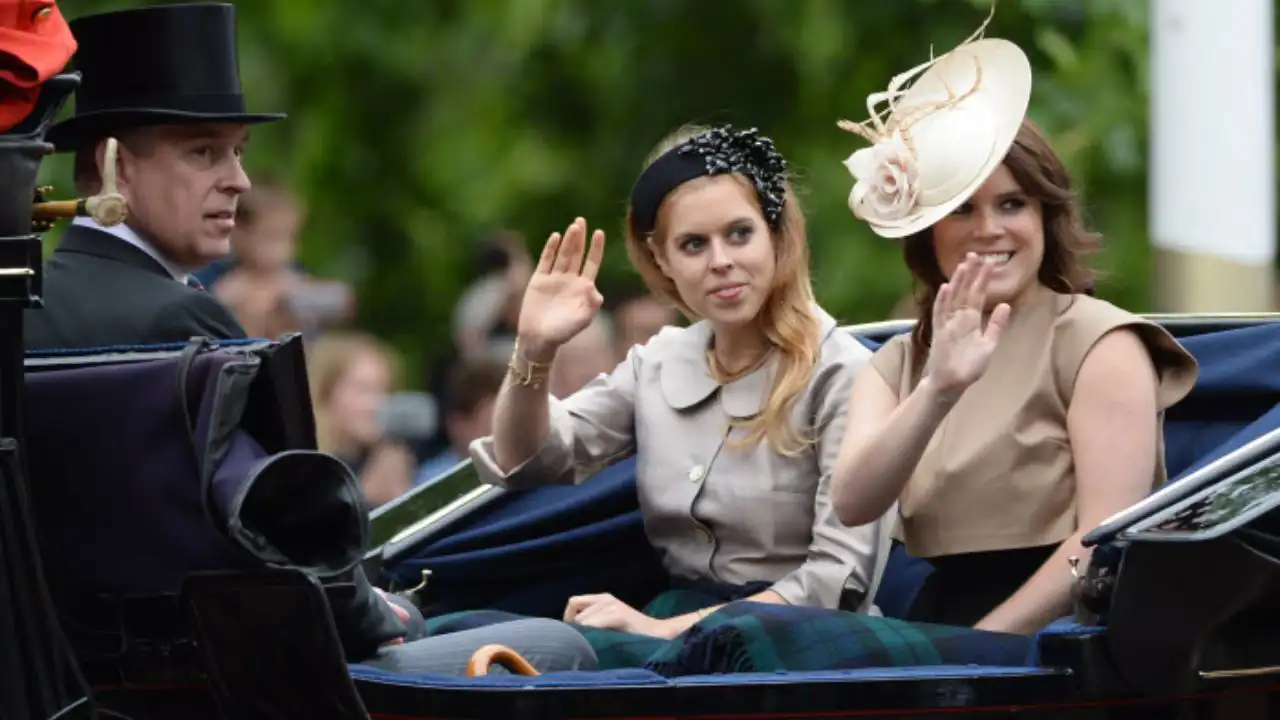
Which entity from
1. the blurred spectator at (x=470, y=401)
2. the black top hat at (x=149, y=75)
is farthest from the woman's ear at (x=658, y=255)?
the blurred spectator at (x=470, y=401)

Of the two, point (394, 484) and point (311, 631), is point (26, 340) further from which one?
point (394, 484)

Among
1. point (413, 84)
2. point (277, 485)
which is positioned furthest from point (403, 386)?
point (277, 485)

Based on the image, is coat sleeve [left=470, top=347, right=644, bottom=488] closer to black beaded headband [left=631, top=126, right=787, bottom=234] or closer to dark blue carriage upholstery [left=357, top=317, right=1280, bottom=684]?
dark blue carriage upholstery [left=357, top=317, right=1280, bottom=684]

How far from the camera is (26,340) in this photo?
159 inches

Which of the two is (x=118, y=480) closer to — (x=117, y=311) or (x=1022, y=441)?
(x=117, y=311)

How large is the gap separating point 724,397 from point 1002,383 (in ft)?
1.80

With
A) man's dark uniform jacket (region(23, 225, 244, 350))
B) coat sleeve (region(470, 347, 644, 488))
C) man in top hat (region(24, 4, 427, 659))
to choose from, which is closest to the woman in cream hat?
coat sleeve (region(470, 347, 644, 488))

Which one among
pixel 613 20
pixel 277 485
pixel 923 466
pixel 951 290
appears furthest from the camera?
pixel 613 20

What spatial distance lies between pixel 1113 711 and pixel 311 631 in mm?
1093

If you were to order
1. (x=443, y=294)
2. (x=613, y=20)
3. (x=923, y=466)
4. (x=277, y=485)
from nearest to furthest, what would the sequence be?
(x=277, y=485)
(x=923, y=466)
(x=613, y=20)
(x=443, y=294)

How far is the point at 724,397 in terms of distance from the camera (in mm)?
4582

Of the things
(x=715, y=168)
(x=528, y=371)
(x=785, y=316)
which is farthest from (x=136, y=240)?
(x=785, y=316)

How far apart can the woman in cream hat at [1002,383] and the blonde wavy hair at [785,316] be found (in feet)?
0.52

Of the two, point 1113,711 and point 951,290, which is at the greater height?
point 951,290
